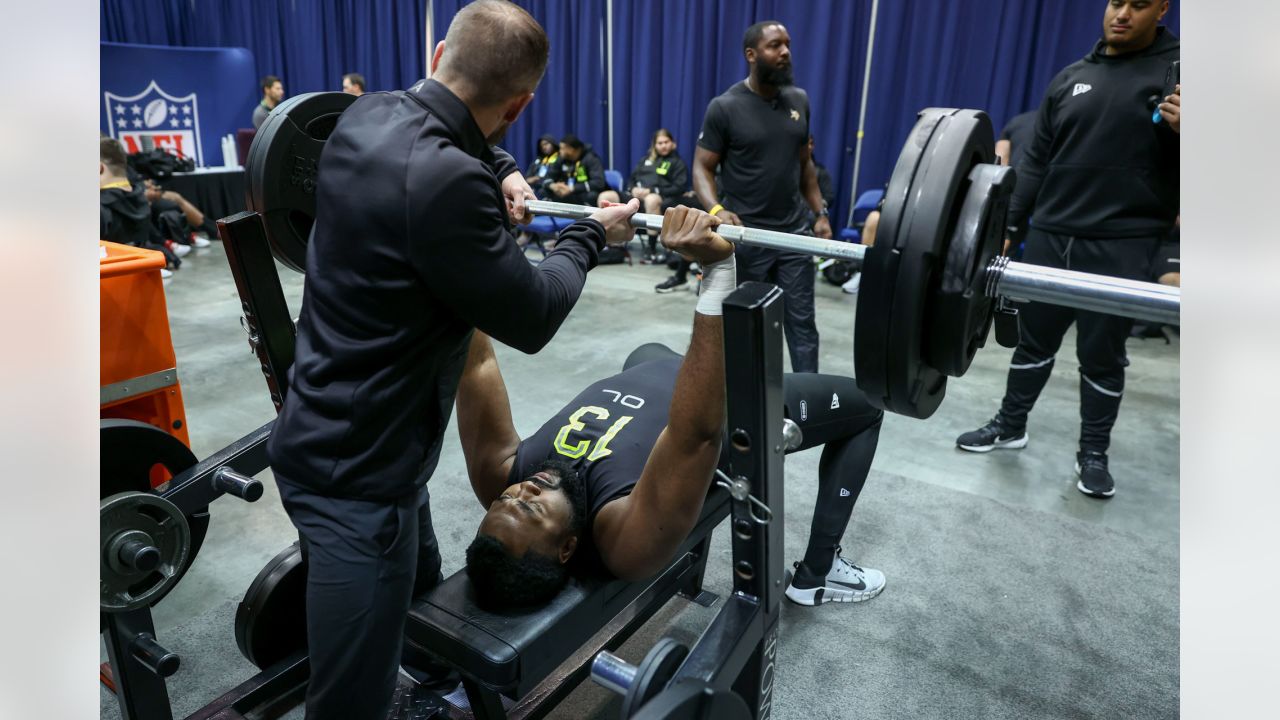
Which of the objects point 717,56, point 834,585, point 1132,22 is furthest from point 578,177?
point 834,585

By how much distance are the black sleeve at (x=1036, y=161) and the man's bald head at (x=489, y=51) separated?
83.6 inches

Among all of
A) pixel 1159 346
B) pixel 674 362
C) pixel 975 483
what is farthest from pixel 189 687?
pixel 1159 346

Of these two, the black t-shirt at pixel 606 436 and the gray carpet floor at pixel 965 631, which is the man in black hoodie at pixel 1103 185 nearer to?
the gray carpet floor at pixel 965 631

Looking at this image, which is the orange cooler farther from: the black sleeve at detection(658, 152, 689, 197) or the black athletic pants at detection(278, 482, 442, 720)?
the black sleeve at detection(658, 152, 689, 197)

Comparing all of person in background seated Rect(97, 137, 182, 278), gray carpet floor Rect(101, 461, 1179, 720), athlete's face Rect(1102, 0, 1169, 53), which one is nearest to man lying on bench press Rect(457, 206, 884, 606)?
gray carpet floor Rect(101, 461, 1179, 720)

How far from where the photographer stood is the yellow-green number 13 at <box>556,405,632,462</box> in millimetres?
1680

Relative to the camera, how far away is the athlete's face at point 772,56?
3119 mm

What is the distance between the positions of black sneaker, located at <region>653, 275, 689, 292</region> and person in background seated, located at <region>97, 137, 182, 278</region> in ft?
10.3

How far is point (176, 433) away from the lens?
2080 millimetres

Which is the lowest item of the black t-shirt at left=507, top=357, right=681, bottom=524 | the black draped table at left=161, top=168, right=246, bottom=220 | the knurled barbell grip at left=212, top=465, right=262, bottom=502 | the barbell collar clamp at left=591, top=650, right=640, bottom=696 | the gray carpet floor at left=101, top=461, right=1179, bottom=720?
the gray carpet floor at left=101, top=461, right=1179, bottom=720

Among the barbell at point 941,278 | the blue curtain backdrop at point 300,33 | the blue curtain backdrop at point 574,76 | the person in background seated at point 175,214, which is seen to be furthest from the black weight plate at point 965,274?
Result: the blue curtain backdrop at point 300,33

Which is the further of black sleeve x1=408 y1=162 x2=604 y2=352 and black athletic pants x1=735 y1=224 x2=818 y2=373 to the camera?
black athletic pants x1=735 y1=224 x2=818 y2=373
